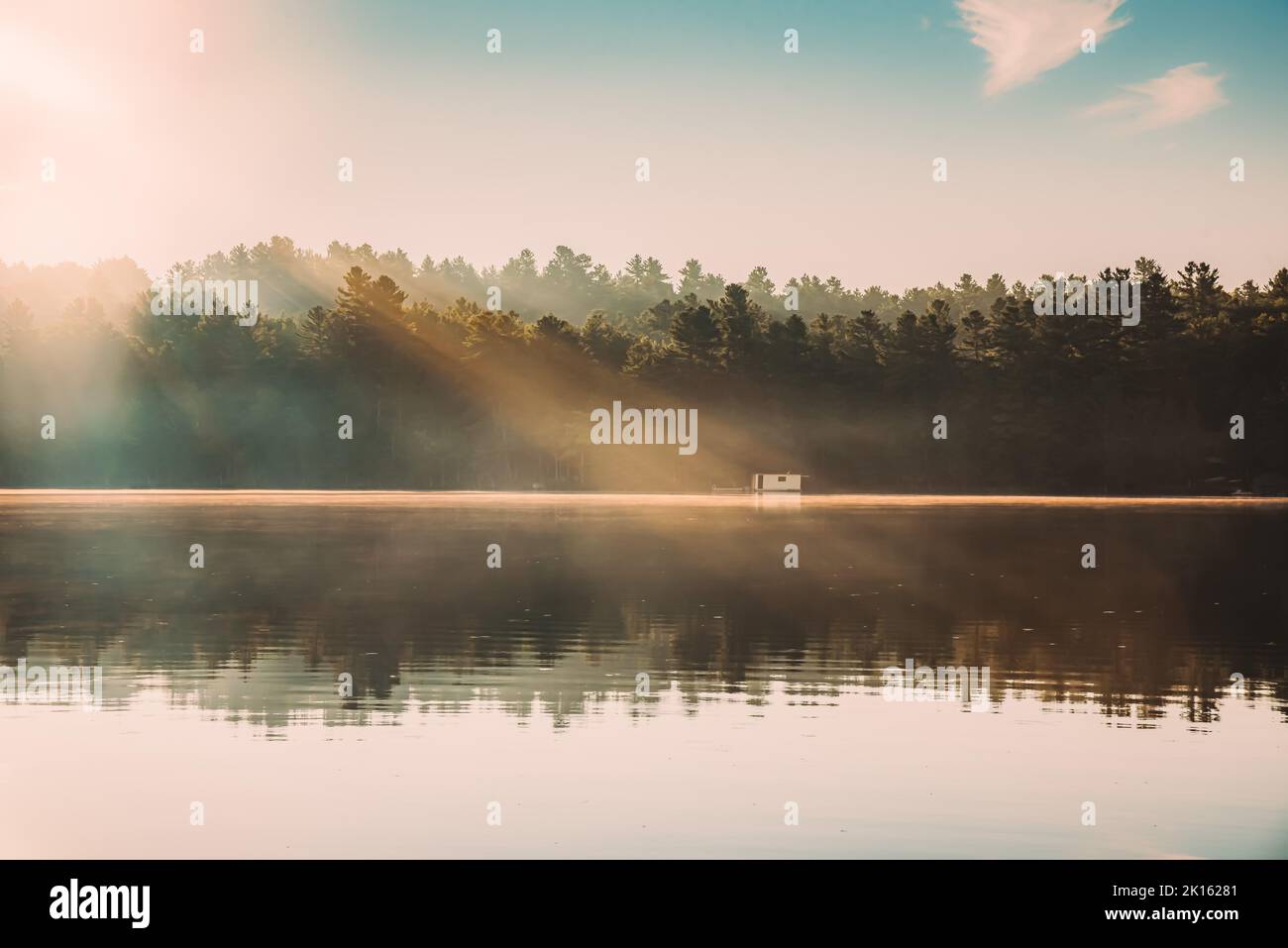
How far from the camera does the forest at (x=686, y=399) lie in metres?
134

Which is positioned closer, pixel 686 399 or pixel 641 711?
pixel 641 711

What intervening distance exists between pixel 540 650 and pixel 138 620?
28.5ft

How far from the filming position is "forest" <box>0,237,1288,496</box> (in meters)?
134

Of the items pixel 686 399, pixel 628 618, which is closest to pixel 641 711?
pixel 628 618

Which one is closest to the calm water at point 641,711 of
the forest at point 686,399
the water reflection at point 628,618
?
the water reflection at point 628,618

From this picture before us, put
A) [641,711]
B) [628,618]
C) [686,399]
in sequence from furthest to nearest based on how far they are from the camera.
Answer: [686,399] < [628,618] < [641,711]

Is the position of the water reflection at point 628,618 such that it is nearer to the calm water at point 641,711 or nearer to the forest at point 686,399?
the calm water at point 641,711

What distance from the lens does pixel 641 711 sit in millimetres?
Answer: 18656

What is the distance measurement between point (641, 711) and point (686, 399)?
124570 millimetres

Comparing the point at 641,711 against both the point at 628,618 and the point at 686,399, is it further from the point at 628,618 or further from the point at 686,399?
the point at 686,399

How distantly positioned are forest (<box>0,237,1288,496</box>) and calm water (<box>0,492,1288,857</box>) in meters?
95.0

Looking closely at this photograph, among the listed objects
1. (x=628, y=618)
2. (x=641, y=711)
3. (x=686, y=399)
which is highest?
(x=686, y=399)

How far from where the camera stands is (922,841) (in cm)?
1288
